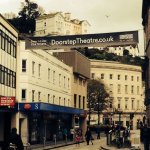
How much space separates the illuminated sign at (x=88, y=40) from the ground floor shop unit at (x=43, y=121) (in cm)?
1710

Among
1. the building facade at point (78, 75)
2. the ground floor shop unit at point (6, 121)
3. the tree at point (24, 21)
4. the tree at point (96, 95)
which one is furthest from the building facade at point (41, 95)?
the tree at point (24, 21)

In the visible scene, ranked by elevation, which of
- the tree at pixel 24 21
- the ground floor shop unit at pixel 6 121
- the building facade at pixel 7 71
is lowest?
the ground floor shop unit at pixel 6 121

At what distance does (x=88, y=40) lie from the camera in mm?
32656

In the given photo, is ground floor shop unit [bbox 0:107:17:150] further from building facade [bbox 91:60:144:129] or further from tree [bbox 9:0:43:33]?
tree [bbox 9:0:43:33]

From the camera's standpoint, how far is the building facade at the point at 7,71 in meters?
47.3

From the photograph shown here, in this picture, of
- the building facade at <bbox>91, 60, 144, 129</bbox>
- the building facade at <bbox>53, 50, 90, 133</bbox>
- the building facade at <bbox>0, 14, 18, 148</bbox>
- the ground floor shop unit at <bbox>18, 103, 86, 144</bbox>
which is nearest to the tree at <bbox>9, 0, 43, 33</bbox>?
the building facade at <bbox>91, 60, 144, 129</bbox>

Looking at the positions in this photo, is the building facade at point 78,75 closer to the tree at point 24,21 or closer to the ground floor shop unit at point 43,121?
the ground floor shop unit at point 43,121

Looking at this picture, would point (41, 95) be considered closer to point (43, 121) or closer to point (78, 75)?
point (43, 121)

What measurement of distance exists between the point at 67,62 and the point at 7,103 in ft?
100

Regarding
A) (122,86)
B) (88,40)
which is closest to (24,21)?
(122,86)

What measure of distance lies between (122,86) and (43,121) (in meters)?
72.4

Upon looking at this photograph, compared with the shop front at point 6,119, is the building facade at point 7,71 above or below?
above

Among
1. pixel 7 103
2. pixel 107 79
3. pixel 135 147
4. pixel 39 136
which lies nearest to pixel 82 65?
pixel 39 136

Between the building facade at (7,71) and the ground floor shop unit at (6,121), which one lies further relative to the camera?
the ground floor shop unit at (6,121)
